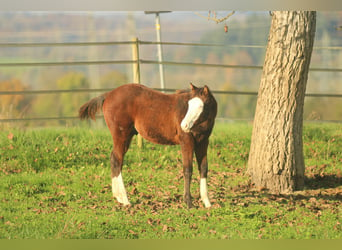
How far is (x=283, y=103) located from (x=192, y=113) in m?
1.76

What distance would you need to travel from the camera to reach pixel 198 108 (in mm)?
5238

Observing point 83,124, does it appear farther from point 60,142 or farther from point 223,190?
point 223,190

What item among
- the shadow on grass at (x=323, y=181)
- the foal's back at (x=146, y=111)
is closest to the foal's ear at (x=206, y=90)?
the foal's back at (x=146, y=111)

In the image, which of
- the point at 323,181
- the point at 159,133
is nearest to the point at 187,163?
the point at 159,133

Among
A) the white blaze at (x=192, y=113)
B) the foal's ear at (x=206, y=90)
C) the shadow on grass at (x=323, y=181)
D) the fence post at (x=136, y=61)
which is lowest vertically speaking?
the shadow on grass at (x=323, y=181)

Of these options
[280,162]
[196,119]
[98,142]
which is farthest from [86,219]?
[280,162]

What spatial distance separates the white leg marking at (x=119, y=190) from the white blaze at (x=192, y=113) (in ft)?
3.65

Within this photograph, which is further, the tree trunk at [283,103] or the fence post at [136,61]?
the fence post at [136,61]

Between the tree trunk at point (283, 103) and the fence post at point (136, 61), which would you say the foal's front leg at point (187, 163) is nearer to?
the tree trunk at point (283, 103)

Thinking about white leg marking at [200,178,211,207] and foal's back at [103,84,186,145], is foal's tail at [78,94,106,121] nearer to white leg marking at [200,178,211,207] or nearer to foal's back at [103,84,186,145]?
foal's back at [103,84,186,145]

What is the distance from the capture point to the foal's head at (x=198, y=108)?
5.25 m

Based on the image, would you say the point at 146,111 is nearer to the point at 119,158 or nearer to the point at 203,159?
the point at 119,158

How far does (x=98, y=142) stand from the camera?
758cm

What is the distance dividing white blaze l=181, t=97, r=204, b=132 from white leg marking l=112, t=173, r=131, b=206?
1112 mm
